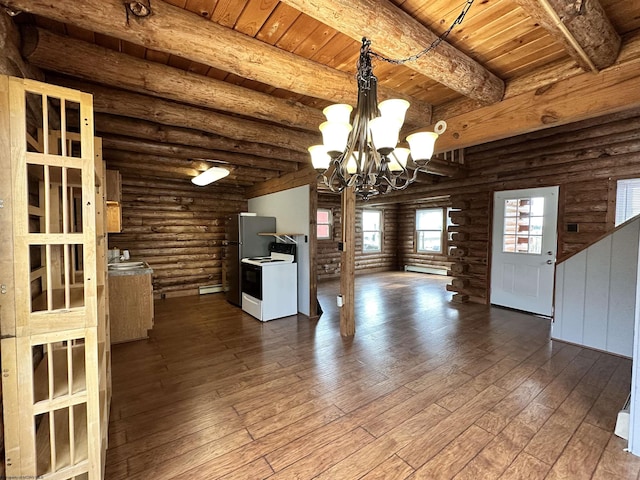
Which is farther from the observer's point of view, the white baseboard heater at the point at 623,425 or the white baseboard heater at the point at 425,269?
the white baseboard heater at the point at 425,269

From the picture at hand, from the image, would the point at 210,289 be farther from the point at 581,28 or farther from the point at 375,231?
the point at 581,28

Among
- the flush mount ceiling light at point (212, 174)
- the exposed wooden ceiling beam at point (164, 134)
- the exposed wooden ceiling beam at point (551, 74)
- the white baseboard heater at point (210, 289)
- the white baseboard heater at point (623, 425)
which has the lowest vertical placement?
the white baseboard heater at point (210, 289)

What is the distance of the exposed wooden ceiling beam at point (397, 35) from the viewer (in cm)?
141

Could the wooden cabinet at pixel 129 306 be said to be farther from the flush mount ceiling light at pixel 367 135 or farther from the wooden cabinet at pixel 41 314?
the flush mount ceiling light at pixel 367 135

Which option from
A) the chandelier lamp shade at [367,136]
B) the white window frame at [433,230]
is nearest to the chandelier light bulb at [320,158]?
the chandelier lamp shade at [367,136]

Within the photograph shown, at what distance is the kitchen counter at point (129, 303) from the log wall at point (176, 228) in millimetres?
2181

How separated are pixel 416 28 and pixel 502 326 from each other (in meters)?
4.04

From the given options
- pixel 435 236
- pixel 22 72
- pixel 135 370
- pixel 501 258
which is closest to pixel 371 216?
pixel 435 236

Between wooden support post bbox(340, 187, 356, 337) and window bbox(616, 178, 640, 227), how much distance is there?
3728 millimetres

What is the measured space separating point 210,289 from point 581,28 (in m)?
6.64

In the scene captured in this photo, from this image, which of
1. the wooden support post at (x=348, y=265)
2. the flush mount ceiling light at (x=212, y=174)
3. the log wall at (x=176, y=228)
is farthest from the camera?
the log wall at (x=176, y=228)

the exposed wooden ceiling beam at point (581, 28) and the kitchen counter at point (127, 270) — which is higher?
the exposed wooden ceiling beam at point (581, 28)

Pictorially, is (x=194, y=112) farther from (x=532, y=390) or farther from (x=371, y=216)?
(x=371, y=216)

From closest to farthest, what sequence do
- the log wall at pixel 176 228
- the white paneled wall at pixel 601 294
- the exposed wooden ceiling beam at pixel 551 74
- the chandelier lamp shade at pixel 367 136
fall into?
the chandelier lamp shade at pixel 367 136
the exposed wooden ceiling beam at pixel 551 74
the white paneled wall at pixel 601 294
the log wall at pixel 176 228
